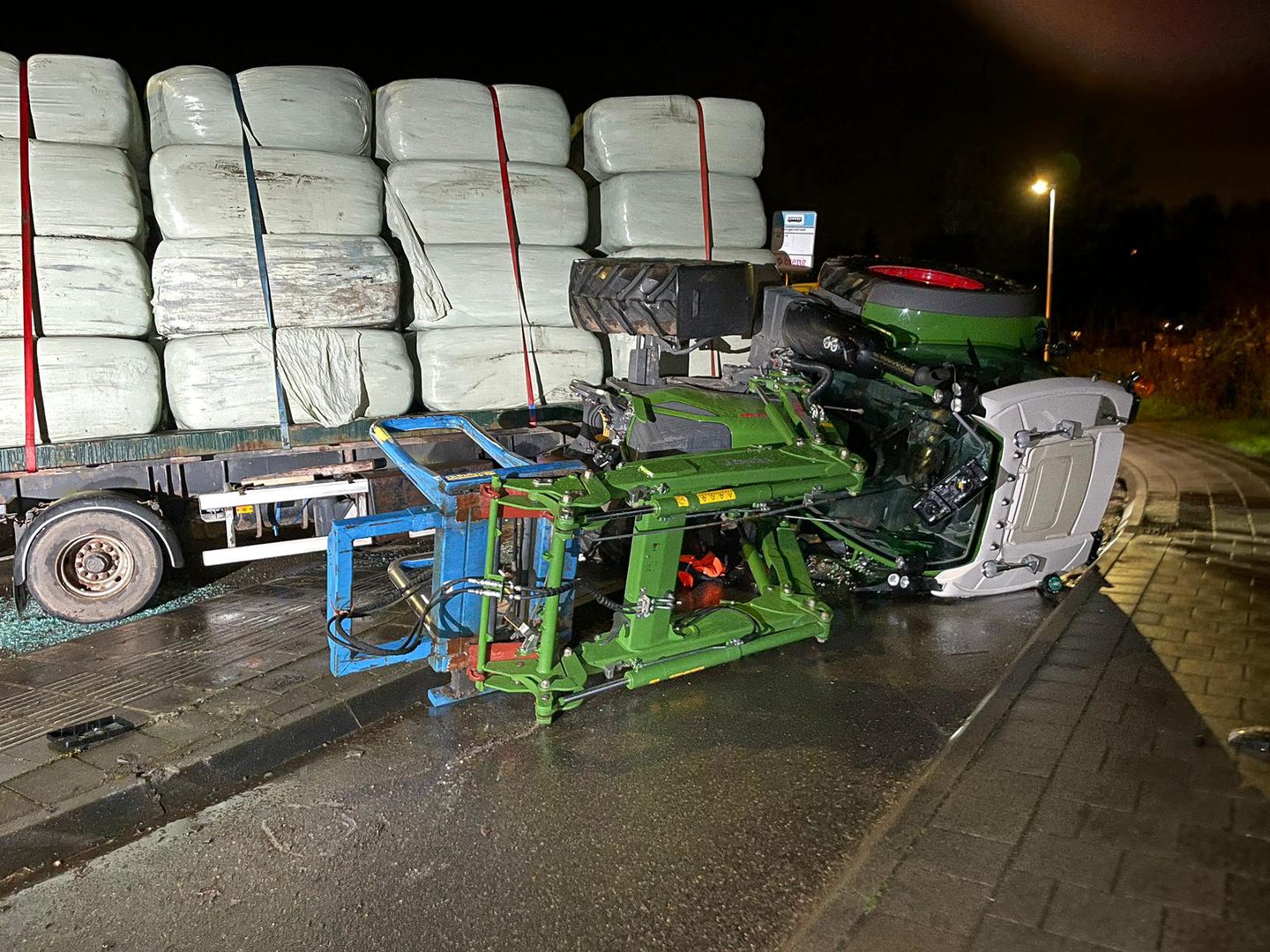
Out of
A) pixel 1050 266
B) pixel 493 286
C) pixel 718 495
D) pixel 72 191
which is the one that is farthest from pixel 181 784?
pixel 1050 266

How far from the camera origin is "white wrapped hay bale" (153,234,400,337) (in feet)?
18.3

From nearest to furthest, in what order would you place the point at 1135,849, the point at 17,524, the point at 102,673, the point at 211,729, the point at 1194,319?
the point at 1135,849, the point at 211,729, the point at 102,673, the point at 17,524, the point at 1194,319

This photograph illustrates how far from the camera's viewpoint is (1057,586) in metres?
5.98

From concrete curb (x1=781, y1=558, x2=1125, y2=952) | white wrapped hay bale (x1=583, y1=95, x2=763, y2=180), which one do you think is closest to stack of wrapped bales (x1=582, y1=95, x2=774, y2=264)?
white wrapped hay bale (x1=583, y1=95, x2=763, y2=180)

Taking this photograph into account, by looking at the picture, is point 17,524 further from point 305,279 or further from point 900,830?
point 900,830

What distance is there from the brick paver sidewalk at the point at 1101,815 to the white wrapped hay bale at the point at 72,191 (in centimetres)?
520

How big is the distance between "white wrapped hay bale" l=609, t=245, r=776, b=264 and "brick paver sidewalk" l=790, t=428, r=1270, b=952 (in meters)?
3.60

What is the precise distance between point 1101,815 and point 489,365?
4.69 meters

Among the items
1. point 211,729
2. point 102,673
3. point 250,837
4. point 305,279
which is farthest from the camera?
point 305,279

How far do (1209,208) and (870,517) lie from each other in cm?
3228

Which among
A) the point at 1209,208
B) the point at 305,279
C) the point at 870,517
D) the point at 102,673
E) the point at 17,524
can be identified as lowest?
the point at 102,673

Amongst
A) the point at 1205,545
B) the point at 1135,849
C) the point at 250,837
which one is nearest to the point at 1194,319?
the point at 1205,545

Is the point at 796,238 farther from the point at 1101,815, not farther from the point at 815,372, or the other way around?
the point at 1101,815

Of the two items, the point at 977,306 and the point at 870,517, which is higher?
the point at 977,306
